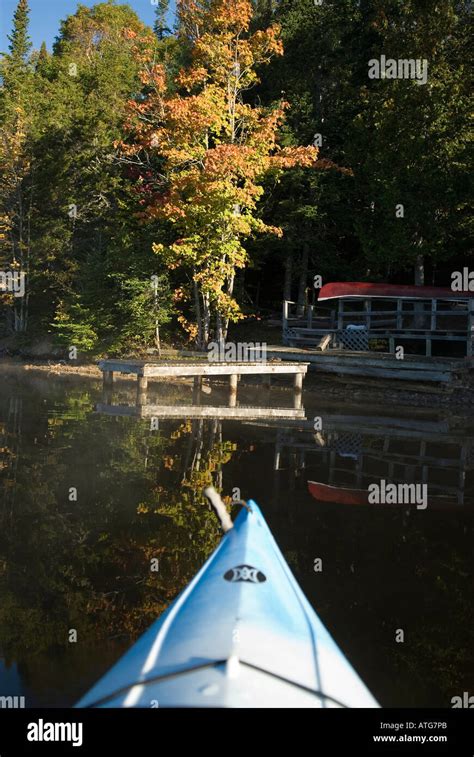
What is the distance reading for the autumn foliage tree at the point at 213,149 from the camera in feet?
72.4

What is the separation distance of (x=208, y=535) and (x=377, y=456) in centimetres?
548

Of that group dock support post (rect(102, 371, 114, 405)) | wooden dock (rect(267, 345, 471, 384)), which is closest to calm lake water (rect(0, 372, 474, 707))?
wooden dock (rect(267, 345, 471, 384))

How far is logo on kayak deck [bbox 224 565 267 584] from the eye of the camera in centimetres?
432

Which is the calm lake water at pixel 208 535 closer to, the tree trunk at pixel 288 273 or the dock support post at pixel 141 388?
the dock support post at pixel 141 388

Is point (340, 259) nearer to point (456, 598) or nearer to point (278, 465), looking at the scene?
point (278, 465)

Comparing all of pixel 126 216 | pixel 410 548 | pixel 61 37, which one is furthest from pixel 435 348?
pixel 61 37

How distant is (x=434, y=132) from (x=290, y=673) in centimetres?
2339

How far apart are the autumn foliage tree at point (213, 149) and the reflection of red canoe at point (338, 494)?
13714mm

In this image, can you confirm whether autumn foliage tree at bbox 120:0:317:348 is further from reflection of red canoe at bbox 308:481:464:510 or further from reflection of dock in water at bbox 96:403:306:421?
reflection of red canoe at bbox 308:481:464:510

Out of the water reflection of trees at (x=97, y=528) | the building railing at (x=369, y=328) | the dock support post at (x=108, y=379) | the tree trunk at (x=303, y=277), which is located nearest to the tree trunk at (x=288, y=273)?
the tree trunk at (x=303, y=277)

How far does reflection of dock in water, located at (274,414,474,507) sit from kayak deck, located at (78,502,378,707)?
5417mm

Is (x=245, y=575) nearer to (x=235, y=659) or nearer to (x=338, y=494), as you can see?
(x=235, y=659)

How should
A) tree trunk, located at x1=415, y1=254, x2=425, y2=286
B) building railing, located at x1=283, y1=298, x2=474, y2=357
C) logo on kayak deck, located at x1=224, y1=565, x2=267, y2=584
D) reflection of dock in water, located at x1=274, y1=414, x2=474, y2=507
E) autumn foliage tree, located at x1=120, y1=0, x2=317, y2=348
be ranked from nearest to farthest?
logo on kayak deck, located at x1=224, y1=565, x2=267, y2=584, reflection of dock in water, located at x1=274, y1=414, x2=474, y2=507, autumn foliage tree, located at x1=120, y1=0, x2=317, y2=348, building railing, located at x1=283, y1=298, x2=474, y2=357, tree trunk, located at x1=415, y1=254, x2=425, y2=286
